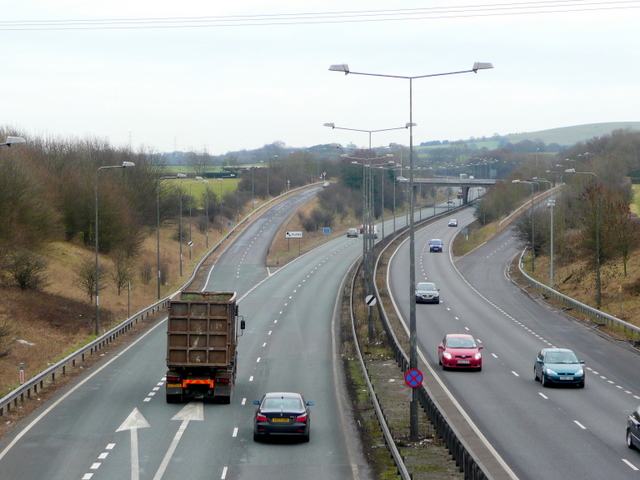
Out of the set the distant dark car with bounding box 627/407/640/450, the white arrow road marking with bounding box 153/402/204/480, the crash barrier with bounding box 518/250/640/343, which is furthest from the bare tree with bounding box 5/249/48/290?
the distant dark car with bounding box 627/407/640/450

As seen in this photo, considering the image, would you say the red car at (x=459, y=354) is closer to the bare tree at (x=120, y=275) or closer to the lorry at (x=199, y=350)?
the lorry at (x=199, y=350)

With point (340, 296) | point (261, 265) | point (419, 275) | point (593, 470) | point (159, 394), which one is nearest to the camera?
point (593, 470)

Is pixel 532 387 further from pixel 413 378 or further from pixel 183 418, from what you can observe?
pixel 183 418

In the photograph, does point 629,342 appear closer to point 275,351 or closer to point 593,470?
point 275,351

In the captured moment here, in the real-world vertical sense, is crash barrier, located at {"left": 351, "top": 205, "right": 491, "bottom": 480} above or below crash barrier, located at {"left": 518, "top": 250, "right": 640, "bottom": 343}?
above

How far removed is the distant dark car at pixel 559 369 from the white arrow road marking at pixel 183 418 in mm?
12286

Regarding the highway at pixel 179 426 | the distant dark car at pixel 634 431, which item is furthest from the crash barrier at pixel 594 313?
the distant dark car at pixel 634 431

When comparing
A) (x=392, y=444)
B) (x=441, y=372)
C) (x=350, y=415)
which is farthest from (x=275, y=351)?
(x=392, y=444)

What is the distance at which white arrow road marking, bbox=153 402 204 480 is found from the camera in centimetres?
1966

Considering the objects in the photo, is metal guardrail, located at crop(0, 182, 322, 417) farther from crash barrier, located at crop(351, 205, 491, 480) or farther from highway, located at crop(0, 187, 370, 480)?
crash barrier, located at crop(351, 205, 491, 480)

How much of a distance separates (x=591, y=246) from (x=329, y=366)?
25.2 meters

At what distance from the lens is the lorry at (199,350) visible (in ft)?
87.6

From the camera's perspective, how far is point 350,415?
2592 cm

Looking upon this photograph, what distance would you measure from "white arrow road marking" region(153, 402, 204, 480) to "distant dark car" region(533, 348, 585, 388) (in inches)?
484
